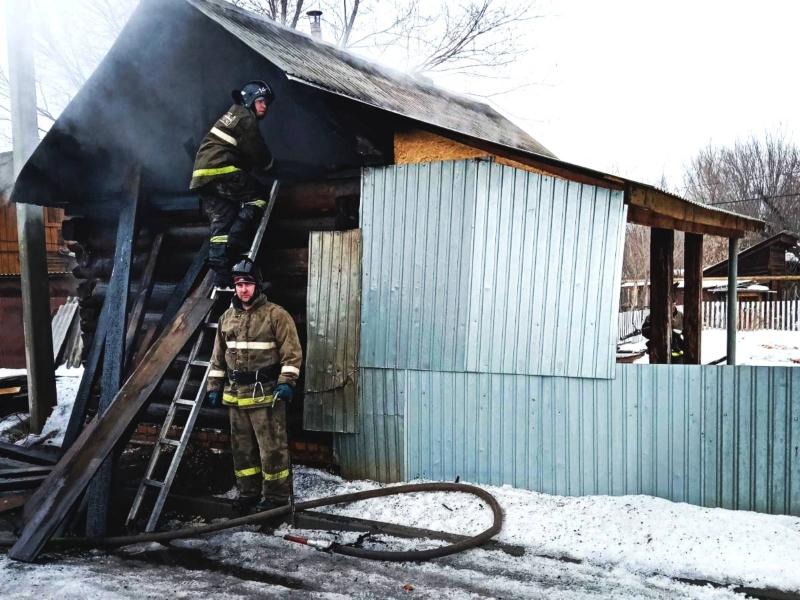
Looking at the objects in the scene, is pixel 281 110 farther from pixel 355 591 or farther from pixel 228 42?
pixel 355 591

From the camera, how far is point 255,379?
5762 mm

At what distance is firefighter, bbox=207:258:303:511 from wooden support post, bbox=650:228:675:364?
538 cm

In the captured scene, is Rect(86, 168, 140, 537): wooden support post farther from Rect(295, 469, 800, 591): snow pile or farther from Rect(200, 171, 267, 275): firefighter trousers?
Rect(295, 469, 800, 591): snow pile

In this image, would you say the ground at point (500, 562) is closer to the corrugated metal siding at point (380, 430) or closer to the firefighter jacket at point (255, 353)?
the corrugated metal siding at point (380, 430)

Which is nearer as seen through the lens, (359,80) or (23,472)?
(23,472)

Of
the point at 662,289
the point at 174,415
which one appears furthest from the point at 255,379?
the point at 662,289

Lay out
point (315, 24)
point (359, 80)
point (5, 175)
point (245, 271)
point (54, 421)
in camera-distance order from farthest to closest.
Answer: point (5, 175) → point (315, 24) → point (54, 421) → point (359, 80) → point (245, 271)

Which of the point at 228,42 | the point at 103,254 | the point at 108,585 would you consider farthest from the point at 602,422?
the point at 103,254

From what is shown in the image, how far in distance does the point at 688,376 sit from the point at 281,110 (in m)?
5.02

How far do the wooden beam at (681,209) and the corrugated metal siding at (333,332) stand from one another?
8.44 ft

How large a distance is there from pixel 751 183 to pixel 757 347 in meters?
38.8

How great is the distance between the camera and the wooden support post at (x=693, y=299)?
994 centimetres

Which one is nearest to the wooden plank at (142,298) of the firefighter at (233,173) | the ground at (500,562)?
the firefighter at (233,173)

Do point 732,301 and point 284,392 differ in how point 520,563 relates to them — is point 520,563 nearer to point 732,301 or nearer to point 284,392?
point 284,392
